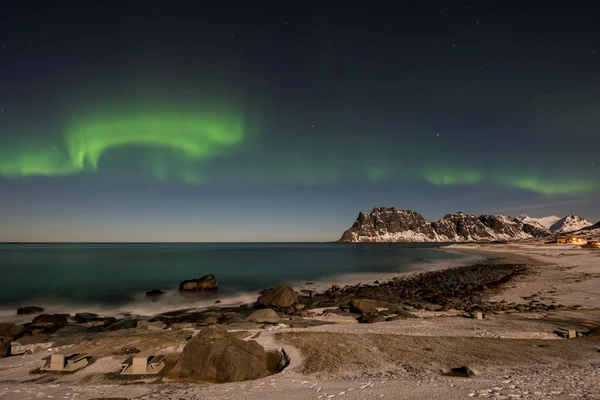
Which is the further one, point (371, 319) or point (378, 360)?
point (371, 319)

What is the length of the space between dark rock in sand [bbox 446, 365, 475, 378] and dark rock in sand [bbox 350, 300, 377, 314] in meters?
13.1

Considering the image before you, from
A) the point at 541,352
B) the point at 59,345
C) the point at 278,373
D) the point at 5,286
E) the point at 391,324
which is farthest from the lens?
the point at 5,286

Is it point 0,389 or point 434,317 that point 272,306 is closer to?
point 434,317

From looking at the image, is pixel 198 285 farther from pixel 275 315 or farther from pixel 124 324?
pixel 275 315

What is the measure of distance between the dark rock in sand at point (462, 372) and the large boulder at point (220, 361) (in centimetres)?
781

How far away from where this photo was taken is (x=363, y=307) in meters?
26.2

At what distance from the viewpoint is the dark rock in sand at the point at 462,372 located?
11964mm

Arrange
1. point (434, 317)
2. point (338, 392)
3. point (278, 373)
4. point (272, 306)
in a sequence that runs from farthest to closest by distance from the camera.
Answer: point (272, 306), point (434, 317), point (278, 373), point (338, 392)

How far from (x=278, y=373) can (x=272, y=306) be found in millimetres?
18826

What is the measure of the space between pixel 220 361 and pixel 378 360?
7.20 metres

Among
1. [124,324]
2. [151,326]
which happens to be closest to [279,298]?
[151,326]

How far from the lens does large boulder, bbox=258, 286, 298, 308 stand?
31.7 m

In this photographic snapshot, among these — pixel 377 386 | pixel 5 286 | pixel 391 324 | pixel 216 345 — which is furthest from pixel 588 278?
pixel 5 286

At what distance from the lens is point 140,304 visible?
1401 inches
